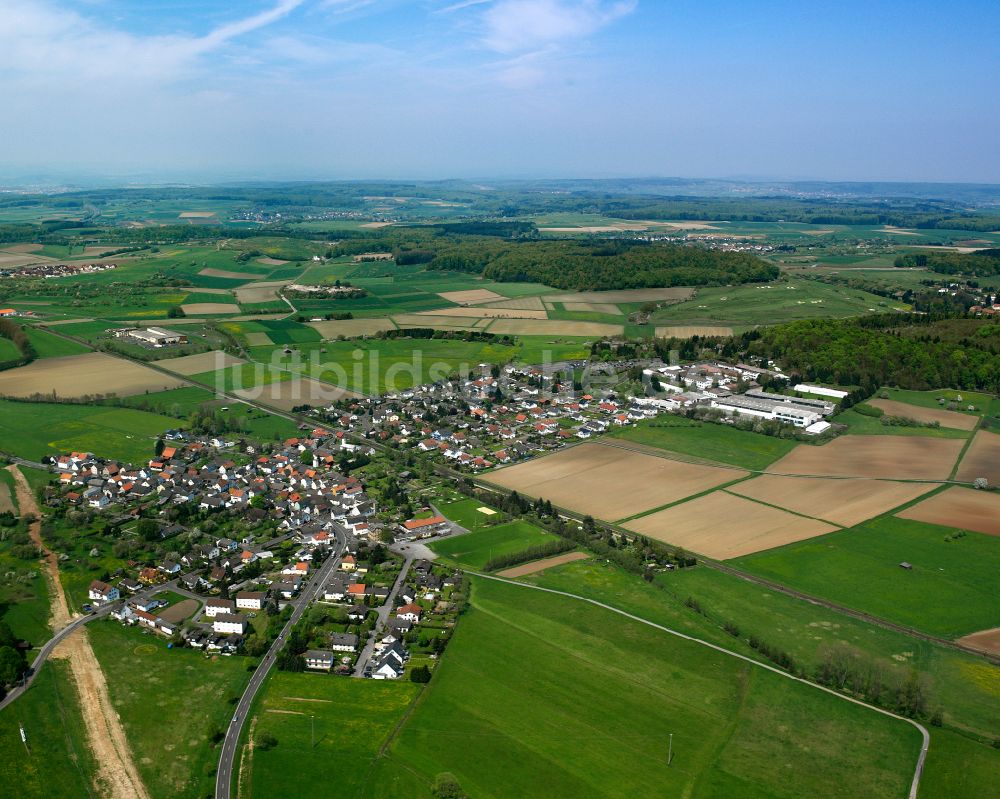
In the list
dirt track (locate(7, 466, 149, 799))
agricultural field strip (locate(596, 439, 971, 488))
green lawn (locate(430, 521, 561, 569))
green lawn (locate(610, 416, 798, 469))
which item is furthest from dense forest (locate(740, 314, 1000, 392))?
dirt track (locate(7, 466, 149, 799))

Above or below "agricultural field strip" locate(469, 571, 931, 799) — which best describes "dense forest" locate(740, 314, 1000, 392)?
above

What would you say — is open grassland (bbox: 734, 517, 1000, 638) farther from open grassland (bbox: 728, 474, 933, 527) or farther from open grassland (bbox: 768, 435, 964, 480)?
open grassland (bbox: 768, 435, 964, 480)

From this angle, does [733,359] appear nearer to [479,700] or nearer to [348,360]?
[348,360]

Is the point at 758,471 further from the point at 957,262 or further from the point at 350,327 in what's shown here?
the point at 957,262

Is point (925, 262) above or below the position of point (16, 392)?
above

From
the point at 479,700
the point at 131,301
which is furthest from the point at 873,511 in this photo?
the point at 131,301

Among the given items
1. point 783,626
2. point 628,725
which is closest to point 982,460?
point 783,626

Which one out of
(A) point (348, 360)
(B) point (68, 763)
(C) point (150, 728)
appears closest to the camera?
(B) point (68, 763)
